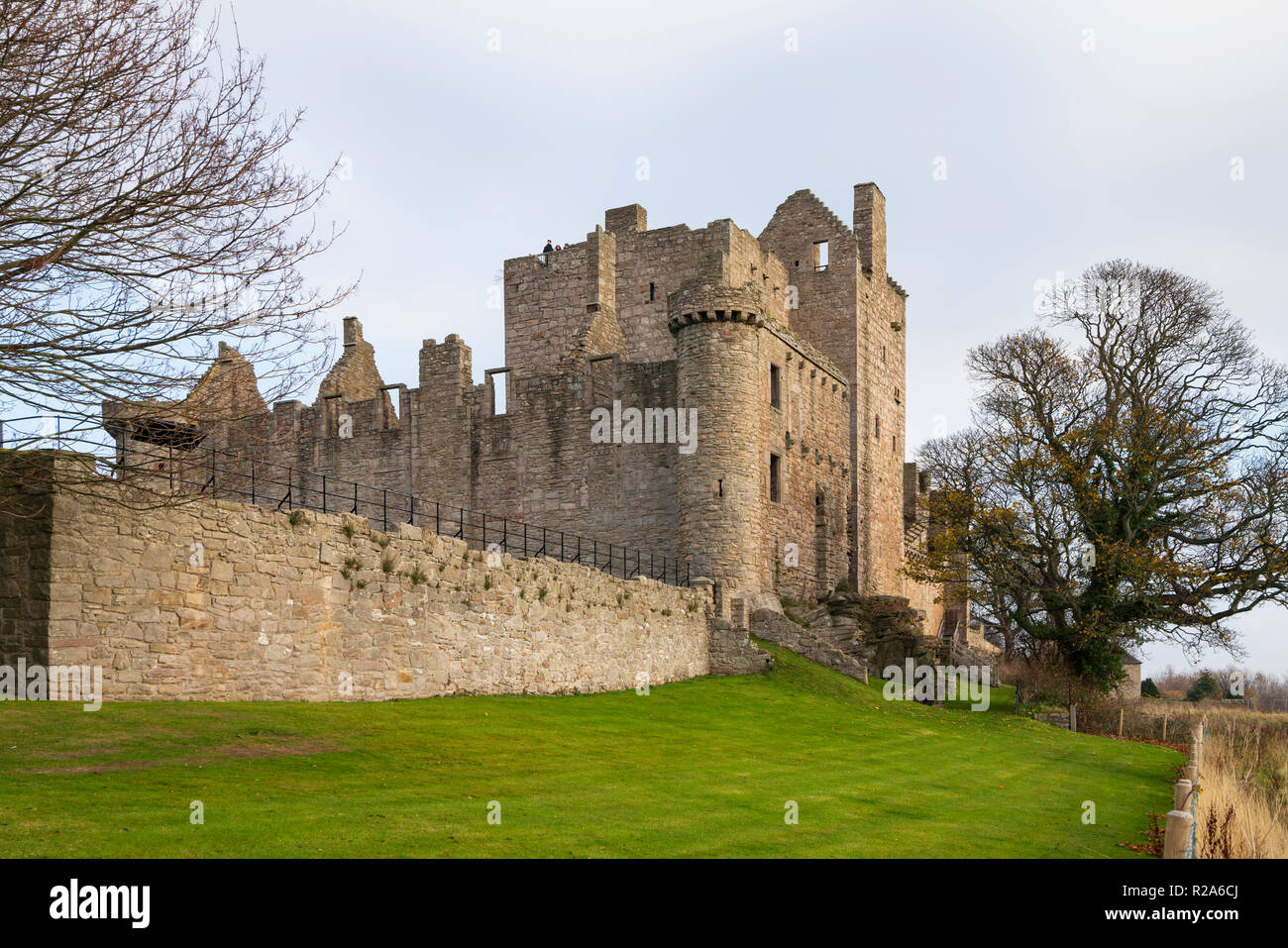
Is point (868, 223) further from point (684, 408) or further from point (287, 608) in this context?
point (287, 608)

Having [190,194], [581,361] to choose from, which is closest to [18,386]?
[190,194]

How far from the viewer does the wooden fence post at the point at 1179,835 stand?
10.4 meters

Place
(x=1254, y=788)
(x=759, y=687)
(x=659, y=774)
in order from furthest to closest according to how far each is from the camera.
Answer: (x=759, y=687) < (x=1254, y=788) < (x=659, y=774)

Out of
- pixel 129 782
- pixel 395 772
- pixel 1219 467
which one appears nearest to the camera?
pixel 129 782

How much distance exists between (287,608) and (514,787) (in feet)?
23.6

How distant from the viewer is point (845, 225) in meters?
45.9

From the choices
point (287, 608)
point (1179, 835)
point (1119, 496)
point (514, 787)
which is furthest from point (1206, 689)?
point (1179, 835)

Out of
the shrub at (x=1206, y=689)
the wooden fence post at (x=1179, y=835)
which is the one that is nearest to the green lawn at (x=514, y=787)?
the wooden fence post at (x=1179, y=835)

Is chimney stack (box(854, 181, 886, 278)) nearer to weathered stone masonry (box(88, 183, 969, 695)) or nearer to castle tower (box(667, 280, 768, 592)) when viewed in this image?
weathered stone masonry (box(88, 183, 969, 695))

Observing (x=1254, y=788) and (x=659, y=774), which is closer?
(x=659, y=774)

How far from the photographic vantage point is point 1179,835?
10430 millimetres
